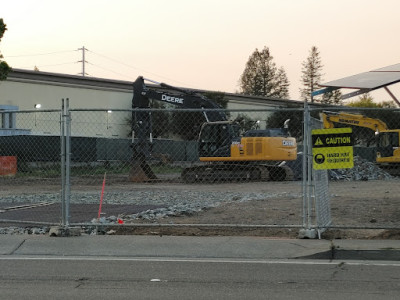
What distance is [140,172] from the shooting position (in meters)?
26.8

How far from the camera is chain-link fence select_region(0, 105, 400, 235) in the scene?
1059cm

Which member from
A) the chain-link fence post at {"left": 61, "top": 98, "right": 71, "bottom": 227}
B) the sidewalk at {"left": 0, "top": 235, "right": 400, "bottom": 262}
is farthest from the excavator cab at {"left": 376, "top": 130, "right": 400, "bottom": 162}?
the chain-link fence post at {"left": 61, "top": 98, "right": 71, "bottom": 227}

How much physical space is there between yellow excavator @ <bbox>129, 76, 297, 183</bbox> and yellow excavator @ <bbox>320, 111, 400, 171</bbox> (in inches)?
190

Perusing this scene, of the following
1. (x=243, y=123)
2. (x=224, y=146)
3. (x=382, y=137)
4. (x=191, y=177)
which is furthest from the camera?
(x=243, y=123)

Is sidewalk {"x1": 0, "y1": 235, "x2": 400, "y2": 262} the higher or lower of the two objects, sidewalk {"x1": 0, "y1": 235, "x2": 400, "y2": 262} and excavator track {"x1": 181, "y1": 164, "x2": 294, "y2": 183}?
the lower

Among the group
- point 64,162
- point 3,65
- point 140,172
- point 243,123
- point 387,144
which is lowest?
point 140,172

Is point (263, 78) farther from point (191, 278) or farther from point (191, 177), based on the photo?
point (191, 278)

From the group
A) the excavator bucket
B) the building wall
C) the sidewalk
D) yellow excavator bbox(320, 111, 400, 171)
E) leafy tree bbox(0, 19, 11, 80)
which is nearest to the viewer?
the sidewalk

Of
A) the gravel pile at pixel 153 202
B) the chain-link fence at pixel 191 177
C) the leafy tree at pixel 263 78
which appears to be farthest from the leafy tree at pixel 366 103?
the gravel pile at pixel 153 202

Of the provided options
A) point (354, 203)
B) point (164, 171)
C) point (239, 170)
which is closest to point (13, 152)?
point (164, 171)

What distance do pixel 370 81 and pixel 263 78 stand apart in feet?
278

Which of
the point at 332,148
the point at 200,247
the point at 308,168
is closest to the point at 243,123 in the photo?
the point at 308,168

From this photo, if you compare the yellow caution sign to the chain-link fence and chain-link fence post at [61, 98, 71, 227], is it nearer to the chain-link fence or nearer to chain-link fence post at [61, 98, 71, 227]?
the chain-link fence

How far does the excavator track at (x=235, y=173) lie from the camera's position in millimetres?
28797
